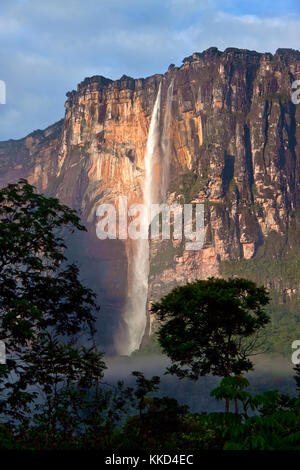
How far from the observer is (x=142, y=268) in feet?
602

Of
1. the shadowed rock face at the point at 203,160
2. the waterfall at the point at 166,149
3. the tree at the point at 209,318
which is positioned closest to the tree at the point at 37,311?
the tree at the point at 209,318

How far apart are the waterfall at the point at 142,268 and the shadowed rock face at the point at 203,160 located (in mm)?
2072

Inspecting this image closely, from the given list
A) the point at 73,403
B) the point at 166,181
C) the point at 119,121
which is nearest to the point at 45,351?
the point at 73,403

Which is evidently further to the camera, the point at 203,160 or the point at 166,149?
the point at 166,149

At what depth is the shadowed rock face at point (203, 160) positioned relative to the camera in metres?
169

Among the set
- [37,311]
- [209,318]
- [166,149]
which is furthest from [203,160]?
[37,311]

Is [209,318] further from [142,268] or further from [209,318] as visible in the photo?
[142,268]

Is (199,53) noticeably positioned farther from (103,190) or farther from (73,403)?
(73,403)

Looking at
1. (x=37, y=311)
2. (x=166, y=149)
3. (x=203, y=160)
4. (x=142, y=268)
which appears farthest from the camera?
(x=166, y=149)

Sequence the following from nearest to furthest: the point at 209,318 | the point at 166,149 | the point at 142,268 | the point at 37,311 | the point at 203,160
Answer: the point at 37,311 < the point at 209,318 < the point at 203,160 < the point at 142,268 < the point at 166,149

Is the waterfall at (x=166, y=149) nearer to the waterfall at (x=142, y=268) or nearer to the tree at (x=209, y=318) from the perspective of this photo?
the waterfall at (x=142, y=268)

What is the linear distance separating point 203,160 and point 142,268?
39.7m

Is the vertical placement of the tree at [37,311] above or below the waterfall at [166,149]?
below

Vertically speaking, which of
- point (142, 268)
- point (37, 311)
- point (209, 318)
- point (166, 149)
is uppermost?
point (166, 149)
